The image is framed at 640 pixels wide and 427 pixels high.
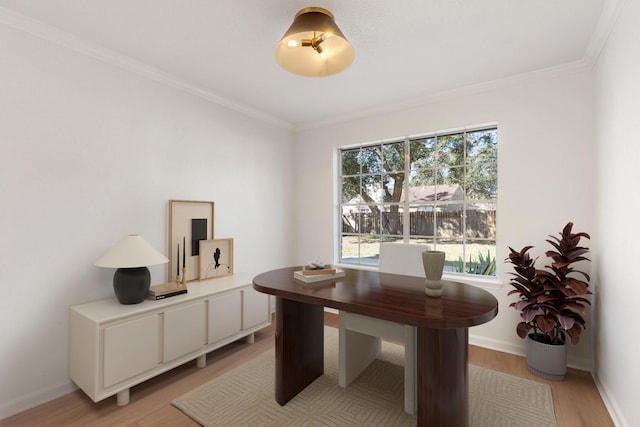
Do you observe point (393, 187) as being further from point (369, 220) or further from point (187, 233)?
point (187, 233)

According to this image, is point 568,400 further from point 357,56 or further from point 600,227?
point 357,56

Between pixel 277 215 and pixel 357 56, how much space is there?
7.80ft

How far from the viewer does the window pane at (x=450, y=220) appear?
3.30 metres

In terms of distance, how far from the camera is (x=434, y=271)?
1.70 metres

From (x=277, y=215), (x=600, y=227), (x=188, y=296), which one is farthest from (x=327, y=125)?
(x=600, y=227)

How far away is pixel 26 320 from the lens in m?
2.07

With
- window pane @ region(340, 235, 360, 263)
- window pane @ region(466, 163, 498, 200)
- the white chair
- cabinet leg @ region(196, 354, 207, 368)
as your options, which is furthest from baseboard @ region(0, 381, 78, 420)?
window pane @ region(466, 163, 498, 200)

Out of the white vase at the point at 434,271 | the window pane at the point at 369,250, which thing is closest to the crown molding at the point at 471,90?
the window pane at the point at 369,250

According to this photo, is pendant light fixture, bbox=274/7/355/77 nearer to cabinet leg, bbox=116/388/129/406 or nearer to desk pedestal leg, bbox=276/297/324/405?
desk pedestal leg, bbox=276/297/324/405

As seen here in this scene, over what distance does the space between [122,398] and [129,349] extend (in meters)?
0.33

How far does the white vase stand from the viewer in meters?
1.68

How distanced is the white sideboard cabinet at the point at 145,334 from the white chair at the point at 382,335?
3.87ft

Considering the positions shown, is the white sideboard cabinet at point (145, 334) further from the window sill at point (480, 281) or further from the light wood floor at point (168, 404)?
the window sill at point (480, 281)

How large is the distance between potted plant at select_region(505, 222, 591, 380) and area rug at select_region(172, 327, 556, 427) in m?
0.23
